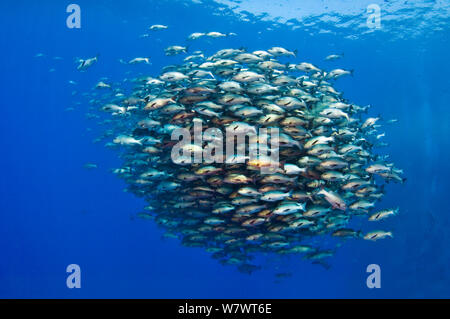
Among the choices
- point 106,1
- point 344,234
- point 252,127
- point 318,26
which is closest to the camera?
point 252,127

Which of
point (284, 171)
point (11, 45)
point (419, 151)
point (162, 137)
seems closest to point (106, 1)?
point (11, 45)

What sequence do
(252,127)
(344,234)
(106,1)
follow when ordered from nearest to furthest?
1. (252,127)
2. (344,234)
3. (106,1)

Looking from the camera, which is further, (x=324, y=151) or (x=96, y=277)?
(x=96, y=277)

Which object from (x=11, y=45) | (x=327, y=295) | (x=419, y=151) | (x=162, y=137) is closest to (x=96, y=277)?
(x=327, y=295)

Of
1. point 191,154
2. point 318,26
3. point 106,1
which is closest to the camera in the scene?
point 191,154

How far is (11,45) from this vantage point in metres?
38.5

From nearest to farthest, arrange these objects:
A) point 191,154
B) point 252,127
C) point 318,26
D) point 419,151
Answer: point 252,127 → point 191,154 → point 318,26 → point 419,151

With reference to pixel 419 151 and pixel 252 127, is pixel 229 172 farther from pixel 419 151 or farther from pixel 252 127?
pixel 419 151

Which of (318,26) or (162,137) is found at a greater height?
(318,26)

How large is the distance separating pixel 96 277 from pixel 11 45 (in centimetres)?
3043

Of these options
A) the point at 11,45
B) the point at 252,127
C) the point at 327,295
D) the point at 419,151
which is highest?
the point at 11,45

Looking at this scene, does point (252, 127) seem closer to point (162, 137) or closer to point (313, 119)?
point (313, 119)

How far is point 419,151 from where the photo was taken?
1344 inches

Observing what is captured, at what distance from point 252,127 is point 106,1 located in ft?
93.2
